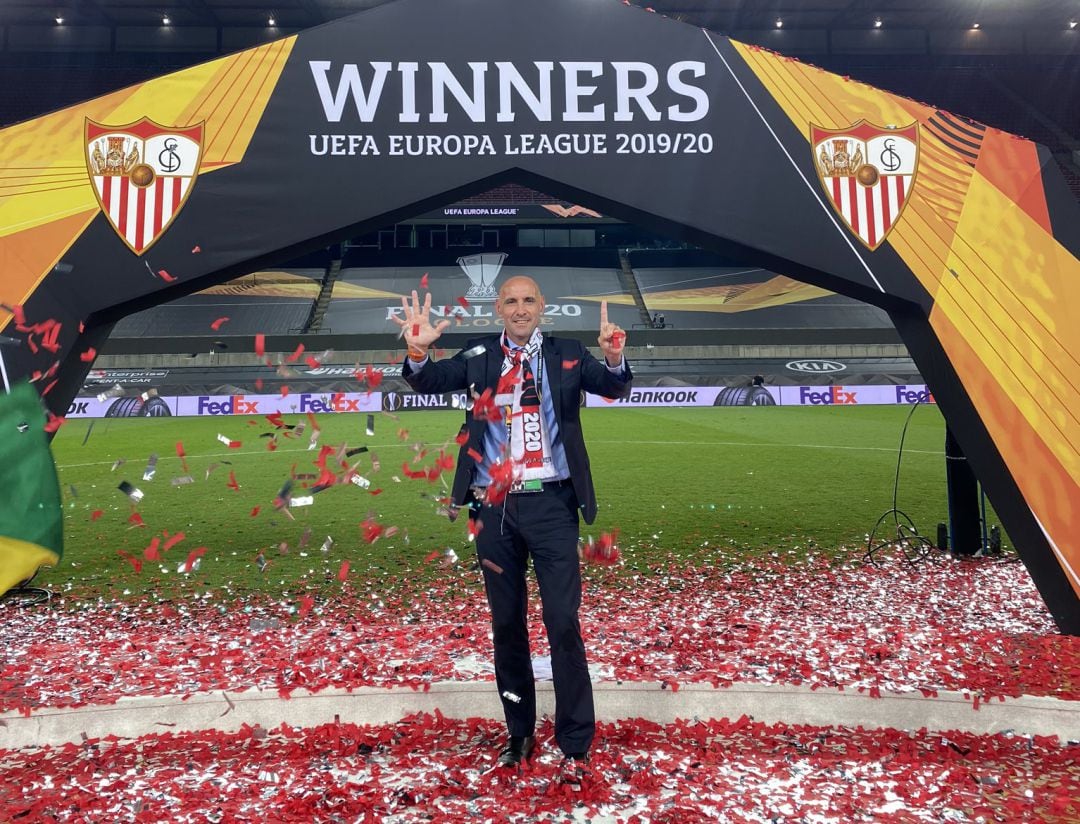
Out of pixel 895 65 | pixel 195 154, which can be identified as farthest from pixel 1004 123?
pixel 195 154

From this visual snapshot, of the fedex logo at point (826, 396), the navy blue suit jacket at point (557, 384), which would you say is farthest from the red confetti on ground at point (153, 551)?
the fedex logo at point (826, 396)

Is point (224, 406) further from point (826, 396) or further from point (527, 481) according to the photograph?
point (527, 481)

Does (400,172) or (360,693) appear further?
(400,172)

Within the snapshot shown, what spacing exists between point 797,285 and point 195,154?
29776mm

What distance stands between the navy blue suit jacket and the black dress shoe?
0.95 m

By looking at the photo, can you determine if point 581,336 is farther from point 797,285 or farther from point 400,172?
point 400,172

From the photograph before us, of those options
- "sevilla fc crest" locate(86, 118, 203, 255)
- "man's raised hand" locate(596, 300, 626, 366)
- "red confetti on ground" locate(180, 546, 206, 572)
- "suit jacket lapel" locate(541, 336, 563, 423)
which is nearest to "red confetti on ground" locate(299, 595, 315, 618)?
"red confetti on ground" locate(180, 546, 206, 572)

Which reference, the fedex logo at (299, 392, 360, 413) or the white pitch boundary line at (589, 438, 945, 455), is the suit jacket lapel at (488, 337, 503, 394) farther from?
the fedex logo at (299, 392, 360, 413)

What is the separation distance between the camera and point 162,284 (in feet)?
14.8

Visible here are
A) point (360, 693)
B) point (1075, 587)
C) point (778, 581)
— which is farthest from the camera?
point (778, 581)

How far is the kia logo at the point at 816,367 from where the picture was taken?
71.2ft

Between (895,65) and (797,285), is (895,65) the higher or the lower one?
the higher one

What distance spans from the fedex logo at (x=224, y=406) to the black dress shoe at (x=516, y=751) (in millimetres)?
18930

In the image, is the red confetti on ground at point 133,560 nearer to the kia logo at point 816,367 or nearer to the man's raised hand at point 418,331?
the man's raised hand at point 418,331
